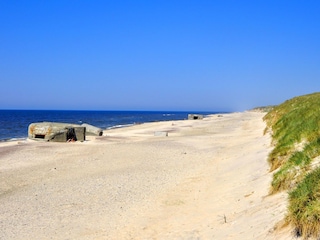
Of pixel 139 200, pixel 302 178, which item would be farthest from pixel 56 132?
pixel 302 178

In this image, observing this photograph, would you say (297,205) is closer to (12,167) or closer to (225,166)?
(225,166)

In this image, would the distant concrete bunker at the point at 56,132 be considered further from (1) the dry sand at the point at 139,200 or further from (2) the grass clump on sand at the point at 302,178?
(2) the grass clump on sand at the point at 302,178

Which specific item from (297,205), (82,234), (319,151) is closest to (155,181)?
(82,234)

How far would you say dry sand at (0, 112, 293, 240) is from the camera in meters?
6.82

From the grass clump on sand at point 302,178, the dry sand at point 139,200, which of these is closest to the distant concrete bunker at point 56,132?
the dry sand at point 139,200

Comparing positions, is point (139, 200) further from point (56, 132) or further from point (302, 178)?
point (56, 132)

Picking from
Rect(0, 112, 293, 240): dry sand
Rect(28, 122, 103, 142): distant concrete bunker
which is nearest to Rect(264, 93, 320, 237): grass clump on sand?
Rect(0, 112, 293, 240): dry sand

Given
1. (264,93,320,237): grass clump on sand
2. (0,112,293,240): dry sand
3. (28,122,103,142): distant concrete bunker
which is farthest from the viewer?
(28,122,103,142): distant concrete bunker

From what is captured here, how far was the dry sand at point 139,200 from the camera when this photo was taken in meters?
6.82

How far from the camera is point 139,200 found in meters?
9.98

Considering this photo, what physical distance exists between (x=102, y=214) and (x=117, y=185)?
293cm

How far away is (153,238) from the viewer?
6938 mm

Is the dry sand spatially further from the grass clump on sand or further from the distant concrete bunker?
the distant concrete bunker

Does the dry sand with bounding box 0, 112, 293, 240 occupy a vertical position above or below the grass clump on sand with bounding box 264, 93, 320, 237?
below
